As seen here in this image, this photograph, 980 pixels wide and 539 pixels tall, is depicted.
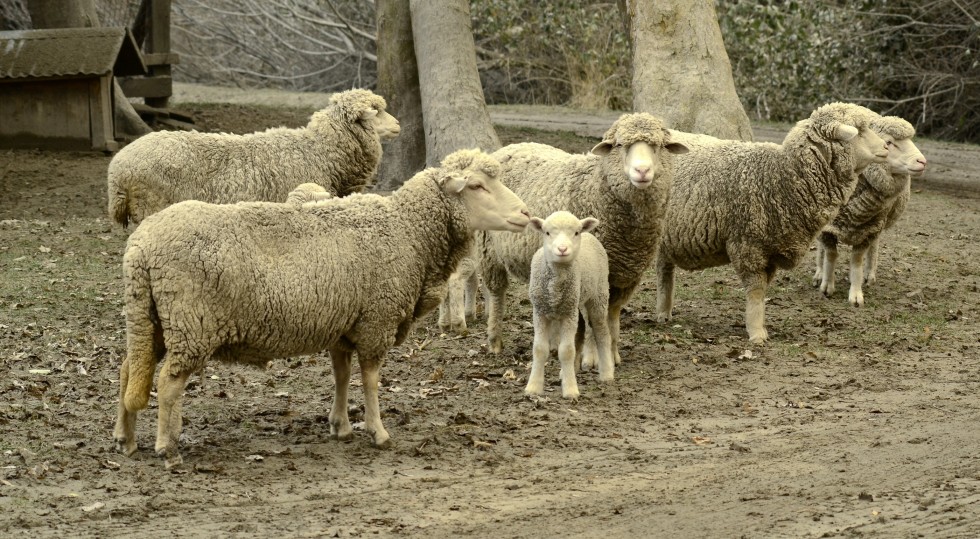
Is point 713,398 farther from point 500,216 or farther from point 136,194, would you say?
point 136,194

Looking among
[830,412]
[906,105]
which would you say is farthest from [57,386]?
[906,105]

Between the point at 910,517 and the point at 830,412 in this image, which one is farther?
the point at 830,412

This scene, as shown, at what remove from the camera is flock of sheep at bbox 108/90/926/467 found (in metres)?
6.31

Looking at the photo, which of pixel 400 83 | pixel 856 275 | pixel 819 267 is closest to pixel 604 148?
pixel 856 275

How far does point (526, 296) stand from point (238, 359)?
4547mm

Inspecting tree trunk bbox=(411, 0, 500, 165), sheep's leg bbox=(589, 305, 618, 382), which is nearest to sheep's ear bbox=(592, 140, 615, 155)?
sheep's leg bbox=(589, 305, 618, 382)

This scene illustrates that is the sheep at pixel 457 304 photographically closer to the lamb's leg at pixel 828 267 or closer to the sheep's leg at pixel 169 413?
the lamb's leg at pixel 828 267

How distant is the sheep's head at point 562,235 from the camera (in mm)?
7367

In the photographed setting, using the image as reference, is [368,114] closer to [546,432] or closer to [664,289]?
[664,289]

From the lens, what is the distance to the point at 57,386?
791 centimetres

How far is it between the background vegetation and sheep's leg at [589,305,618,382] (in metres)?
12.1

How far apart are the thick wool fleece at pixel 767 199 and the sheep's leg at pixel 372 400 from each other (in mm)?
3111

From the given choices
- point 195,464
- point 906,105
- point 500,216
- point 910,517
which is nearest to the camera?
point 910,517

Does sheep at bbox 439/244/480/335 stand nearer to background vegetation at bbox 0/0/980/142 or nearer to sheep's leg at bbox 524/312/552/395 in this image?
sheep's leg at bbox 524/312/552/395
